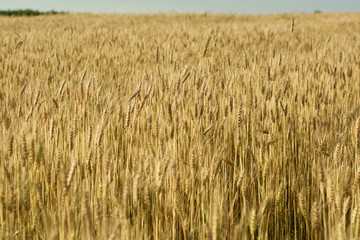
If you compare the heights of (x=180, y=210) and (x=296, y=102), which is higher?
(x=296, y=102)

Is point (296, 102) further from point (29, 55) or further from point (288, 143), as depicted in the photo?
point (29, 55)

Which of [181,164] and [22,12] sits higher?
[22,12]

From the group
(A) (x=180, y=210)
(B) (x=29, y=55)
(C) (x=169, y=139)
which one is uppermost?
(B) (x=29, y=55)

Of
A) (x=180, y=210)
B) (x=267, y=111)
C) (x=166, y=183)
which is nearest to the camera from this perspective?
(x=180, y=210)

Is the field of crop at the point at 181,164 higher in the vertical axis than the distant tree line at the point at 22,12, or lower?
lower

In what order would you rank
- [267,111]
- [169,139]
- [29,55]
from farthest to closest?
[29,55] → [267,111] → [169,139]

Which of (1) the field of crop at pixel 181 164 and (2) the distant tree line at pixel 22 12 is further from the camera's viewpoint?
(2) the distant tree line at pixel 22 12

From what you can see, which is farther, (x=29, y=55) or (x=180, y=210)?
(x=29, y=55)

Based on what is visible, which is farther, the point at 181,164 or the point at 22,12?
the point at 22,12

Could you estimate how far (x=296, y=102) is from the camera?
235 cm

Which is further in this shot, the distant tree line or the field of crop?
Result: the distant tree line

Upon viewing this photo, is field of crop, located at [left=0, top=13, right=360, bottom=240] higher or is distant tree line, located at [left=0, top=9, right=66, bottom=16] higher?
distant tree line, located at [left=0, top=9, right=66, bottom=16]

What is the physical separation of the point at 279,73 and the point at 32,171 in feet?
6.61

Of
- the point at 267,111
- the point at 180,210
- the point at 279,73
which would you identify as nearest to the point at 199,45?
the point at 279,73
